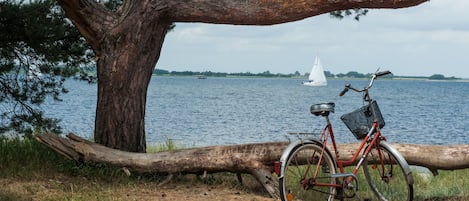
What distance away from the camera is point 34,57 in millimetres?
10766

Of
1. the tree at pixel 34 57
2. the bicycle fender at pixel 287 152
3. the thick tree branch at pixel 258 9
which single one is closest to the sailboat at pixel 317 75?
the tree at pixel 34 57

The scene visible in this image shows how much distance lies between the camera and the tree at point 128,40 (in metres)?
7.98

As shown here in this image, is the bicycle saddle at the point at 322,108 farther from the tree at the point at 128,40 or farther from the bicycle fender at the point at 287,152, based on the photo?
the tree at the point at 128,40

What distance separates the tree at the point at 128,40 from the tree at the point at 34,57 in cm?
190

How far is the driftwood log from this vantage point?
7.41 m

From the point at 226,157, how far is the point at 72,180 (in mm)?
1777

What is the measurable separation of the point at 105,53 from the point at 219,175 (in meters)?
2.03

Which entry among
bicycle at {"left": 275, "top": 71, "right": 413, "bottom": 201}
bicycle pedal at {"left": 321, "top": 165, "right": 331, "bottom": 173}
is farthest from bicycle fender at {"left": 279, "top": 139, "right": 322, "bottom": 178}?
bicycle pedal at {"left": 321, "top": 165, "right": 331, "bottom": 173}

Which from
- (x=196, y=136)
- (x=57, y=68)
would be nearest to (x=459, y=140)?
(x=196, y=136)

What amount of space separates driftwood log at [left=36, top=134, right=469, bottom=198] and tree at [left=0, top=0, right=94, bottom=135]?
269cm

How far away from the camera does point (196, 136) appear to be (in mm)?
29484

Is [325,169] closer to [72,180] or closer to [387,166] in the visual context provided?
[387,166]

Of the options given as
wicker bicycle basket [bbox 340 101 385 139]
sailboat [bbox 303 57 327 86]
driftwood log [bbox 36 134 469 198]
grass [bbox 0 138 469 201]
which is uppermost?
wicker bicycle basket [bbox 340 101 385 139]

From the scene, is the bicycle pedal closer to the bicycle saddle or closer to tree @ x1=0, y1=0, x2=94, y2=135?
the bicycle saddle
